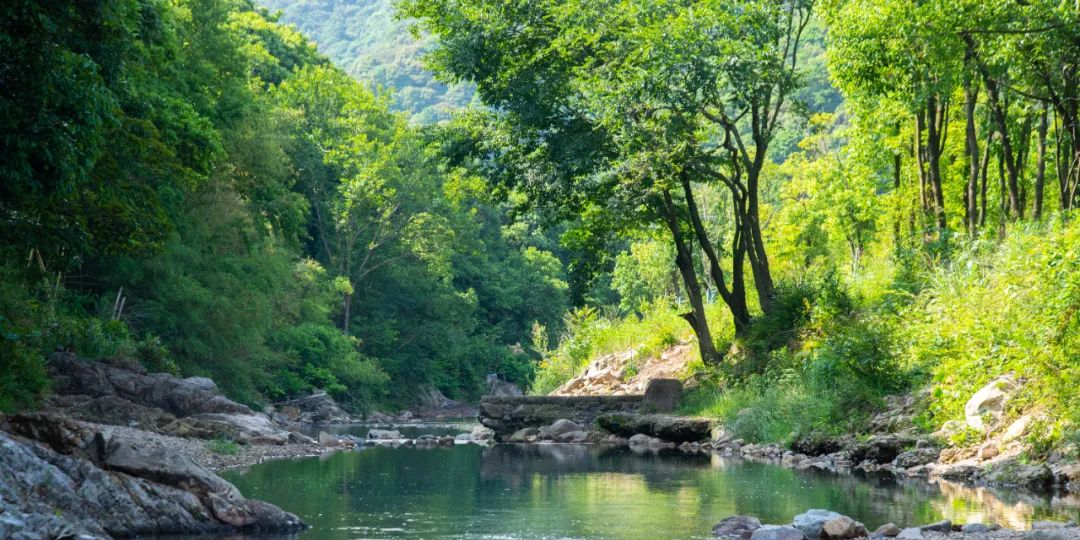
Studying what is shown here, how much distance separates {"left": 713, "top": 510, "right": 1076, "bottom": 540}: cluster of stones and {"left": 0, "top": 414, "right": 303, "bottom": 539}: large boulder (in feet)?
14.3

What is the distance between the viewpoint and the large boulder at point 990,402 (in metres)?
15.4

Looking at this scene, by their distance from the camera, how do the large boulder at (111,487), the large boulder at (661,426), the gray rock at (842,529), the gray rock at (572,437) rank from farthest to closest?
the gray rock at (572,437) < the large boulder at (661,426) < the gray rock at (842,529) < the large boulder at (111,487)

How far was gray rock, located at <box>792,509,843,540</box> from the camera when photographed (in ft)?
32.8

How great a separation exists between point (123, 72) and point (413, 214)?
40964 mm

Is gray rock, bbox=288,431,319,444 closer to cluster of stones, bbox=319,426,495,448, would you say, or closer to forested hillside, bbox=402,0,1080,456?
cluster of stones, bbox=319,426,495,448

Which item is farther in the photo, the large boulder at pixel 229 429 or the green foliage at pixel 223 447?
the large boulder at pixel 229 429

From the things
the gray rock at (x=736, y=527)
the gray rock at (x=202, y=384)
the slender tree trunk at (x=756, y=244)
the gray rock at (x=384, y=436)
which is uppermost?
the slender tree trunk at (x=756, y=244)

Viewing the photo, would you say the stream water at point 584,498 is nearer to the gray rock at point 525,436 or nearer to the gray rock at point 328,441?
the gray rock at point 328,441

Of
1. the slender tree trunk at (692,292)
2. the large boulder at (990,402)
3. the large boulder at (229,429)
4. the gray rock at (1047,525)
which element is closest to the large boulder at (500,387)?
the slender tree trunk at (692,292)

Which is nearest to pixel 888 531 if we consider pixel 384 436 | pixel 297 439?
pixel 297 439

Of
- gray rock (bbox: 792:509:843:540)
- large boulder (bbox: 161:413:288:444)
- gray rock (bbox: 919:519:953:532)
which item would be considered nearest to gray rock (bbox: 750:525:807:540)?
gray rock (bbox: 792:509:843:540)

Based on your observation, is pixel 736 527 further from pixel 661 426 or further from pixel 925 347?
pixel 661 426

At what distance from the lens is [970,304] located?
17.7 meters

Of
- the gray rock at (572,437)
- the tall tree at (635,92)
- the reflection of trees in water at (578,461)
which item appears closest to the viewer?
the reflection of trees in water at (578,461)
